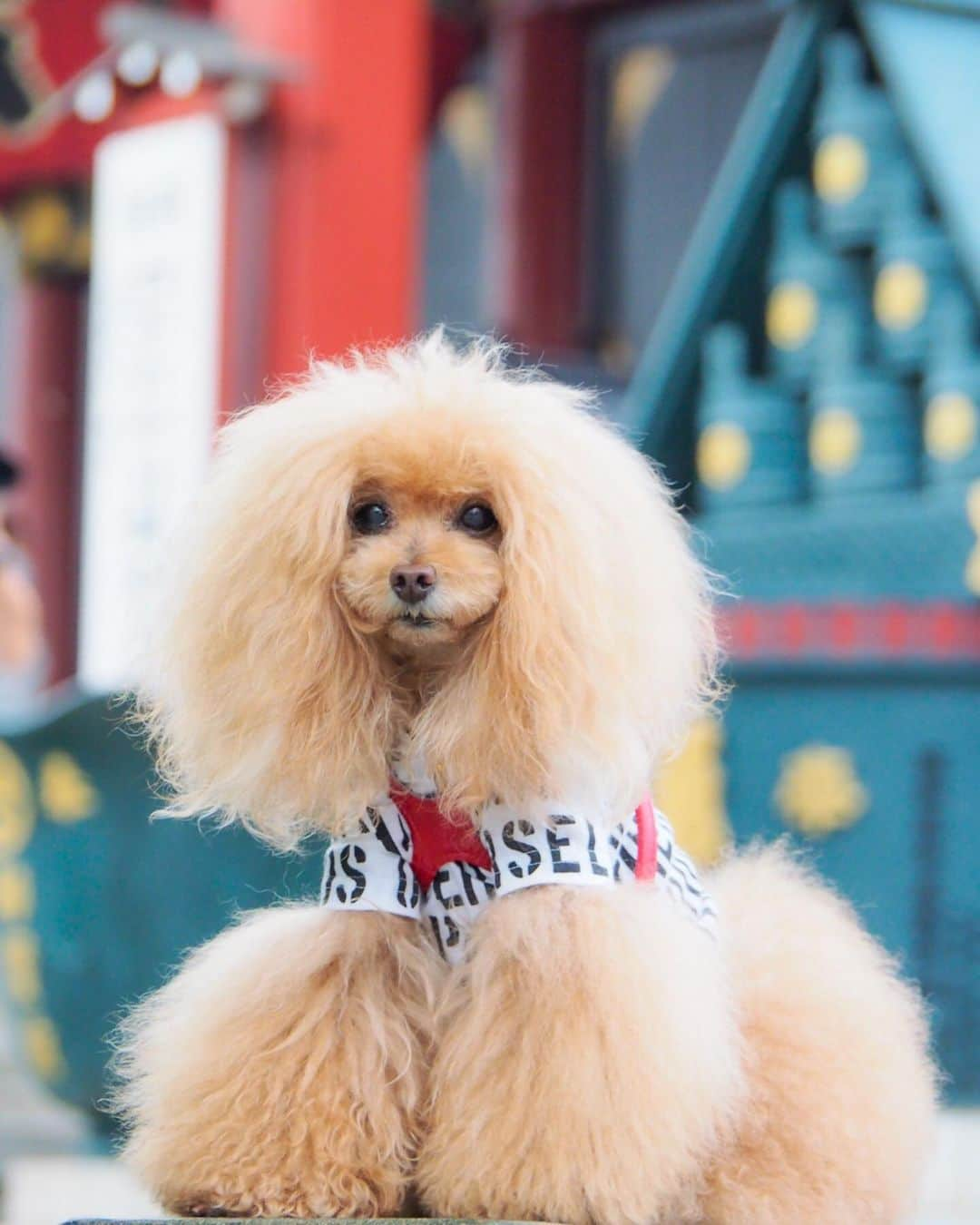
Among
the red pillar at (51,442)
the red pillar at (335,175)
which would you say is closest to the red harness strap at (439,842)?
the red pillar at (335,175)

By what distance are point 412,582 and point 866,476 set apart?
6.72 feet

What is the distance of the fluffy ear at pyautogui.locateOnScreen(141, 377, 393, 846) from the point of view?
1.91 metres

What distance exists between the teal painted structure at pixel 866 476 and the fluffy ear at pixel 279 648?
1.89 meters

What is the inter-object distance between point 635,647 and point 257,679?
0.37 metres

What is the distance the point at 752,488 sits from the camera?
12.7ft

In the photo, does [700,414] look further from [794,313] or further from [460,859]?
[460,859]

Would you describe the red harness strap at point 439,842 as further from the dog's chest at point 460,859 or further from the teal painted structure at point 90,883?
the teal painted structure at point 90,883

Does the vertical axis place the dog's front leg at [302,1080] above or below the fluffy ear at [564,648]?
below

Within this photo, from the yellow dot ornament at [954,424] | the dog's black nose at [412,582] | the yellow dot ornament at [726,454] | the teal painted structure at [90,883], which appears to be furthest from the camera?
the teal painted structure at [90,883]

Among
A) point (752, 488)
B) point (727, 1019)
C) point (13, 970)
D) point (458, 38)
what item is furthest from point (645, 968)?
point (458, 38)

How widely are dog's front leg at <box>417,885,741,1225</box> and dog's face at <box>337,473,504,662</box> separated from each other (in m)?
0.29

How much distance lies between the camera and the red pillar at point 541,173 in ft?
20.1

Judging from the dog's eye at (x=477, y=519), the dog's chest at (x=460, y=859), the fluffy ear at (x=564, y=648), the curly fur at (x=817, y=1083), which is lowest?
the curly fur at (x=817, y=1083)

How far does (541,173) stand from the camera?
6160 mm
